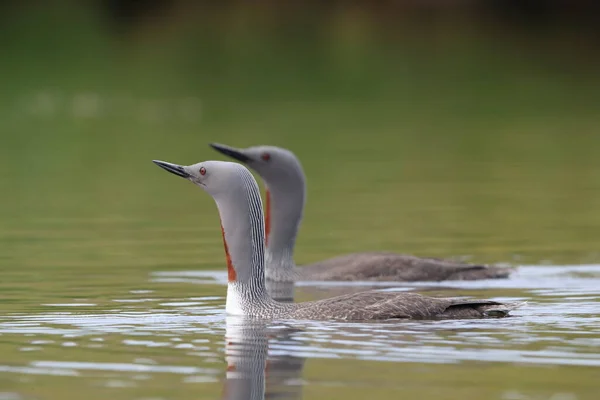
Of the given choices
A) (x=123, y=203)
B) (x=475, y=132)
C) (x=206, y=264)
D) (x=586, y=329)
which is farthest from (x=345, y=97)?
(x=586, y=329)

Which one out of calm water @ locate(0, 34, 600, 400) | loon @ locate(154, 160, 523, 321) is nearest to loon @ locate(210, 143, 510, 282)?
calm water @ locate(0, 34, 600, 400)

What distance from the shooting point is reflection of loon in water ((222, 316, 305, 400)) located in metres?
7.96

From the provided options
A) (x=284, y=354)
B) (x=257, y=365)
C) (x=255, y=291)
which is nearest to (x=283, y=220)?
(x=255, y=291)

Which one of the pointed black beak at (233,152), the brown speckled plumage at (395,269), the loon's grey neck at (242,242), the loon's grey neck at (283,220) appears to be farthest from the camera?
the loon's grey neck at (283,220)

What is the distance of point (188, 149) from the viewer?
24.1 metres

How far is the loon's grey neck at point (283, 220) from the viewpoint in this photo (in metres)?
14.1

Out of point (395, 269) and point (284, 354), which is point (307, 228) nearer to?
point (395, 269)

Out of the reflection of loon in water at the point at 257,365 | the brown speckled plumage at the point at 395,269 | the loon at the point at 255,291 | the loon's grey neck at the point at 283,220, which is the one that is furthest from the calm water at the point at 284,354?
the loon's grey neck at the point at 283,220

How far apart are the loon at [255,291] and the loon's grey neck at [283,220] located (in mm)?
3523

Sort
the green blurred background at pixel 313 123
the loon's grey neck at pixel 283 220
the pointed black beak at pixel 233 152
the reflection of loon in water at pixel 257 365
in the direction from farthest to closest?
the green blurred background at pixel 313 123 → the loon's grey neck at pixel 283 220 → the pointed black beak at pixel 233 152 → the reflection of loon in water at pixel 257 365

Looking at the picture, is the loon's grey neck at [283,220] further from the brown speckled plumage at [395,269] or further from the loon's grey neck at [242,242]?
the loon's grey neck at [242,242]

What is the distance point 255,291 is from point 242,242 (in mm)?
359

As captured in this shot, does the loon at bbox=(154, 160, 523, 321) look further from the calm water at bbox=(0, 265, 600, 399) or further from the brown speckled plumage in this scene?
the brown speckled plumage

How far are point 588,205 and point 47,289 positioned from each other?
775 cm
